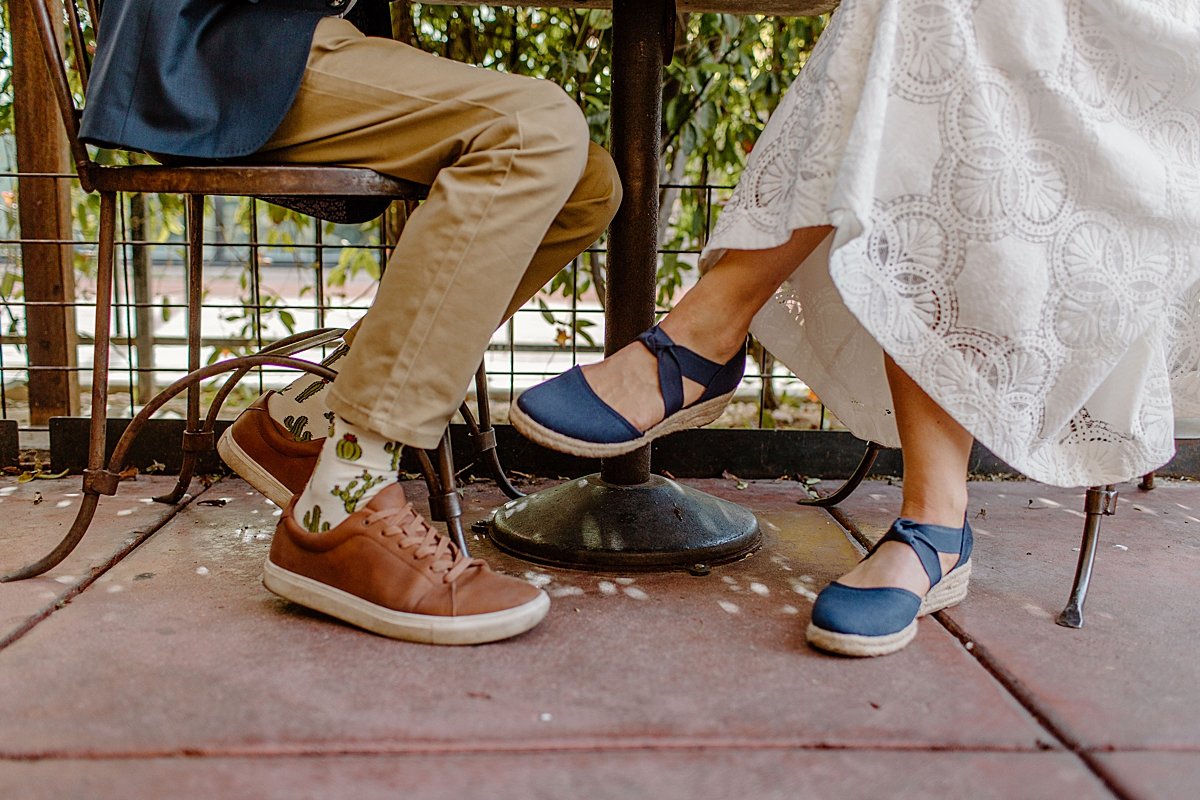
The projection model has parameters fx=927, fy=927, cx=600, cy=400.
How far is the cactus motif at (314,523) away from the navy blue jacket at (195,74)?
0.48 m

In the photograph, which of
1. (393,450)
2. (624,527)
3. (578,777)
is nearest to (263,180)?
(393,450)

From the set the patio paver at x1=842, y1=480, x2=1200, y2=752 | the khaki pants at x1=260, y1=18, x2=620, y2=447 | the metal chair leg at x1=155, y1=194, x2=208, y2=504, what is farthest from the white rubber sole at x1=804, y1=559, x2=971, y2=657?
the metal chair leg at x1=155, y1=194, x2=208, y2=504

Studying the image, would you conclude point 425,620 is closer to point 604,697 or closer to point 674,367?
point 604,697

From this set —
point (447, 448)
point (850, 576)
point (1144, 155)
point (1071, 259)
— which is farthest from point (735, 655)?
point (1144, 155)

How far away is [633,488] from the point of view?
161cm

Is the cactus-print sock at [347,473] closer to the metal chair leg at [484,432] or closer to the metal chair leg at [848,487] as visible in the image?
the metal chair leg at [484,432]

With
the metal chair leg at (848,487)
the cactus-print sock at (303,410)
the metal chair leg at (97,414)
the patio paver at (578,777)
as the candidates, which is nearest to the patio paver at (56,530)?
the metal chair leg at (97,414)

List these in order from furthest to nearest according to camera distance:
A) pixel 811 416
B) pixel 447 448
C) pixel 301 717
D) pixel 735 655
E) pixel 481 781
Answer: pixel 811 416 < pixel 447 448 < pixel 735 655 < pixel 301 717 < pixel 481 781

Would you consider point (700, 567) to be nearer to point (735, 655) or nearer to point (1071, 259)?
point (735, 655)

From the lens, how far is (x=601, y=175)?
140 cm

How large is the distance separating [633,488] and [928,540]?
0.52 meters

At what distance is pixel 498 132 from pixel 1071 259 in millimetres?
744

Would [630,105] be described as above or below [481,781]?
above

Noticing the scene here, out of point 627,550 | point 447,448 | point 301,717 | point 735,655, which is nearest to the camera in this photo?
point 301,717
